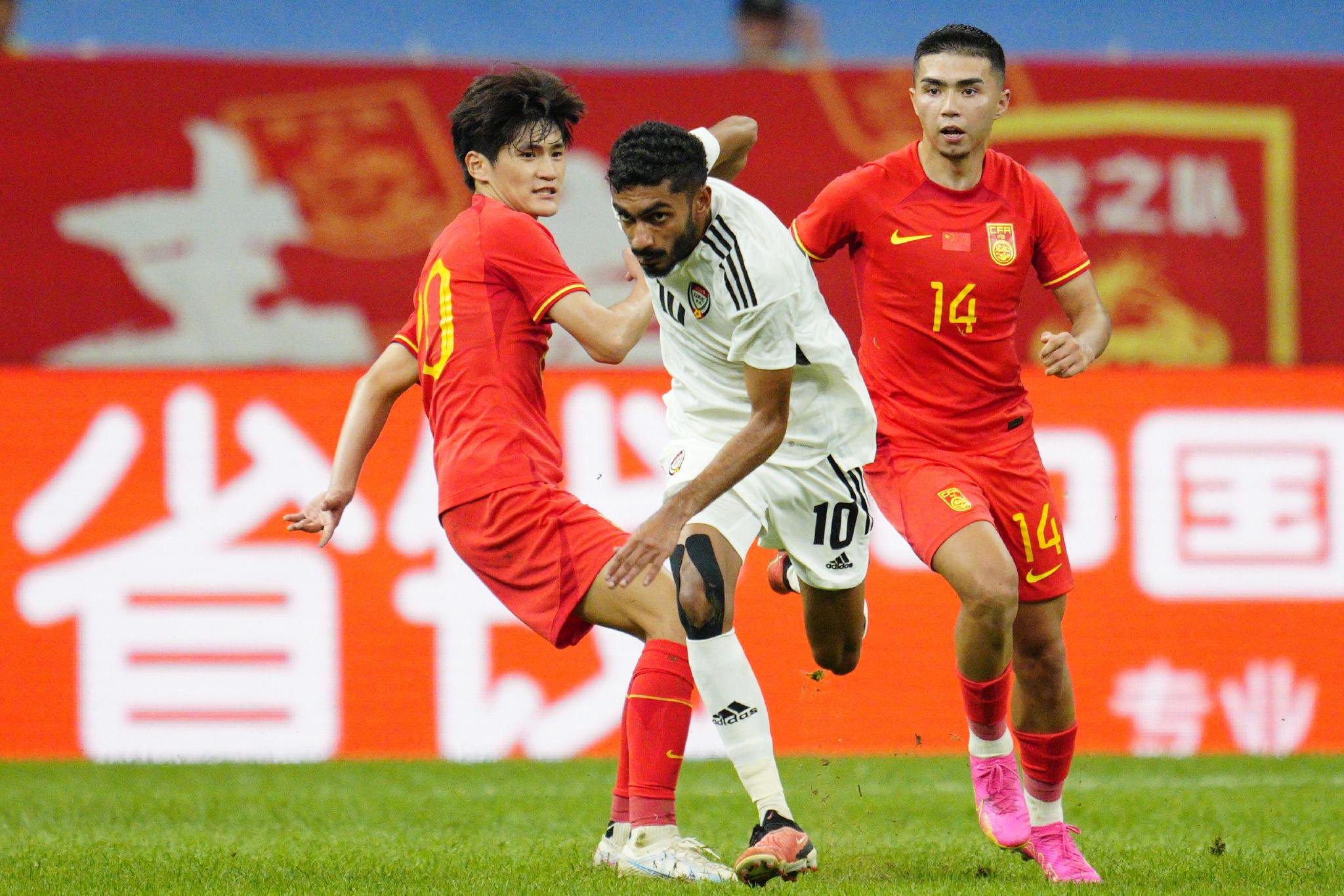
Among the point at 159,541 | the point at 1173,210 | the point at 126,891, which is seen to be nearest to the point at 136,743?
the point at 159,541

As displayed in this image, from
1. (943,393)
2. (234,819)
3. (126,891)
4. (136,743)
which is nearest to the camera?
(126,891)

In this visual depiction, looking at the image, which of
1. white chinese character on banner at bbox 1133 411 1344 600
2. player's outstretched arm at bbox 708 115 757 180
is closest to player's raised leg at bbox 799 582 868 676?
player's outstretched arm at bbox 708 115 757 180

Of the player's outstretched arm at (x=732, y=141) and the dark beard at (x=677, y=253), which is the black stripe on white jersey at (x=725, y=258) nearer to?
the dark beard at (x=677, y=253)

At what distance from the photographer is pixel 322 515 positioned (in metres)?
4.80

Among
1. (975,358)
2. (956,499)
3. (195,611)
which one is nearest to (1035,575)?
(956,499)

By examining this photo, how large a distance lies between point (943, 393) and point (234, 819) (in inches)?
116

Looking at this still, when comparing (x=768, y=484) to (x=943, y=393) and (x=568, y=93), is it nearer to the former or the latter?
(x=943, y=393)

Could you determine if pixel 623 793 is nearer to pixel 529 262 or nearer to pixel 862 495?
pixel 862 495

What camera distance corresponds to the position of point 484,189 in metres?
5.03

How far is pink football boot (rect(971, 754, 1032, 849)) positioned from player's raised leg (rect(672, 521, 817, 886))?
0.77 meters

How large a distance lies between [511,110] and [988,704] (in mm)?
2164

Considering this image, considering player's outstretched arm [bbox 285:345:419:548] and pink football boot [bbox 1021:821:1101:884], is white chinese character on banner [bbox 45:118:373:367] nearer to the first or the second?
player's outstretched arm [bbox 285:345:419:548]

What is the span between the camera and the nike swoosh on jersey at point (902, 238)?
5254 millimetres

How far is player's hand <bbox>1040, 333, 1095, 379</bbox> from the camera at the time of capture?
15.5 feet
